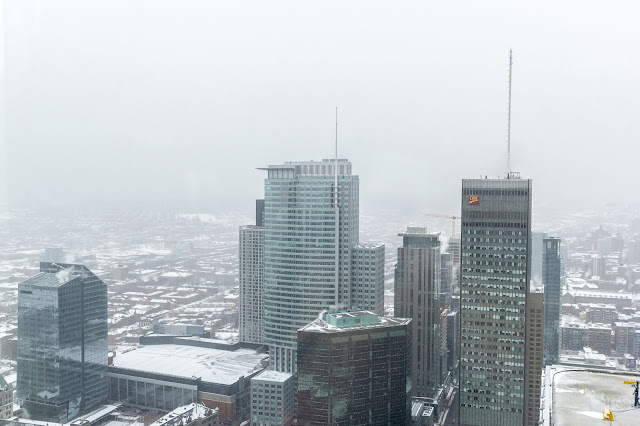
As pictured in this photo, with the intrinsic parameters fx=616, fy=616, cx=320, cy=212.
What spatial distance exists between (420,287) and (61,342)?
723cm

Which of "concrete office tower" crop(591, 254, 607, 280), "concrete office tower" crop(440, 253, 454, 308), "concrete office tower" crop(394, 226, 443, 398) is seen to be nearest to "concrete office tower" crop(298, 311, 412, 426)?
"concrete office tower" crop(394, 226, 443, 398)

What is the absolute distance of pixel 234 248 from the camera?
15023mm

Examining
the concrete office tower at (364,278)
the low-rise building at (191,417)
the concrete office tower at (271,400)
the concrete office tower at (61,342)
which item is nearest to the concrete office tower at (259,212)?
the concrete office tower at (364,278)

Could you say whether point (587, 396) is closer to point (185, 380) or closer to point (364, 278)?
point (364, 278)

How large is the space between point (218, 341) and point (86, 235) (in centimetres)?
436

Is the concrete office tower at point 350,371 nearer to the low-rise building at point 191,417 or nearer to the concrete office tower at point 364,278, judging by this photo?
the low-rise building at point 191,417

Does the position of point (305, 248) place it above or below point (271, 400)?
above

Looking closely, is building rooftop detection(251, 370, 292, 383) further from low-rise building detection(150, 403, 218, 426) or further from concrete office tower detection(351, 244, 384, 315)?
concrete office tower detection(351, 244, 384, 315)

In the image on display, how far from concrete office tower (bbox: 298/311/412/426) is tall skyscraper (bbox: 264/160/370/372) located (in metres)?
2.78

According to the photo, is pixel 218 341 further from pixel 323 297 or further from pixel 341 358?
pixel 341 358

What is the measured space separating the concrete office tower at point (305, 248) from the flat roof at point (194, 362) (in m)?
1.00

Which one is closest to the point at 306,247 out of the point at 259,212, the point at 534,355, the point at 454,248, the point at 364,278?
the point at 364,278

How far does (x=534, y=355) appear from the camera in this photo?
31.1 feet

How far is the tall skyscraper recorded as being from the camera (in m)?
11.7
